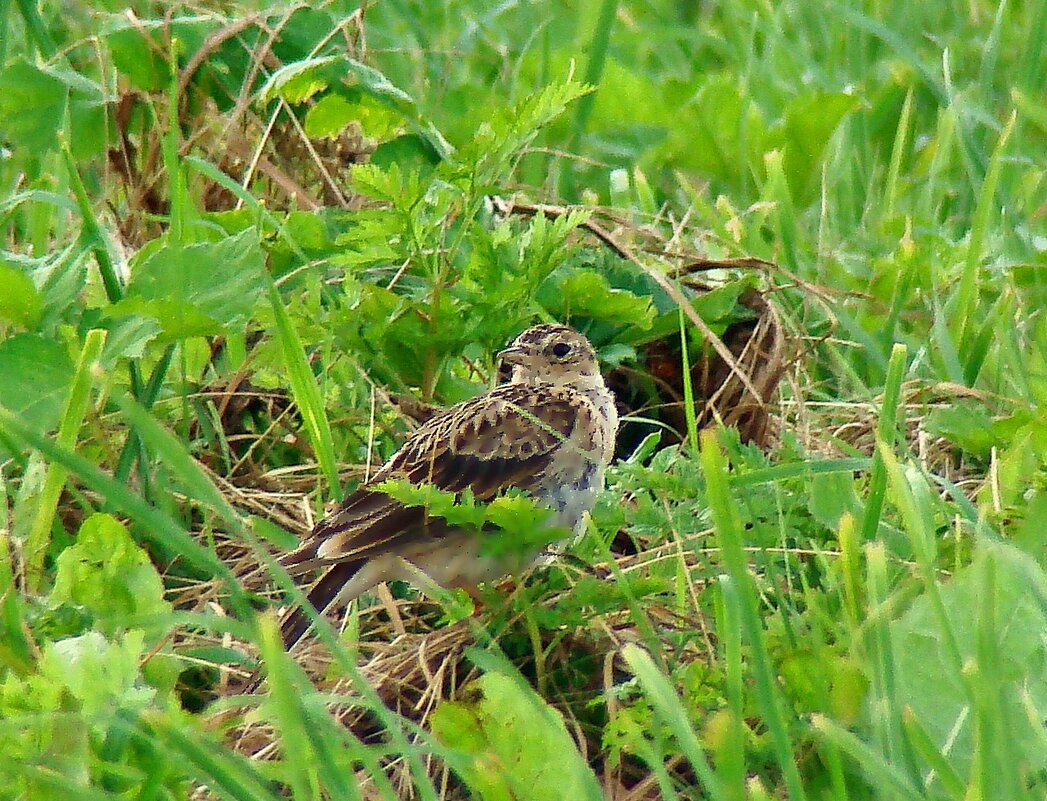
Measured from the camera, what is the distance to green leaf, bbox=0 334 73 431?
13.6 ft

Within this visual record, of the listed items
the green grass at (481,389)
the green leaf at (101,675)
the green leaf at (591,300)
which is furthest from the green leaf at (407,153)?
the green leaf at (101,675)

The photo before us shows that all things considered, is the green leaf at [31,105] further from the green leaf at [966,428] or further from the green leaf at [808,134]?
the green leaf at [966,428]

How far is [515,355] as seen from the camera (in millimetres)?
4754

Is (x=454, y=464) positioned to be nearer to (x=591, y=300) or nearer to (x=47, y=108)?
(x=591, y=300)

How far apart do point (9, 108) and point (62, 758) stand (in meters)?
2.98

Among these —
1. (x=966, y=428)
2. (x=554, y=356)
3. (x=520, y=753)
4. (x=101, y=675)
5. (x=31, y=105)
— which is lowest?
(x=966, y=428)

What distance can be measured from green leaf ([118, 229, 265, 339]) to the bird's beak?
749mm

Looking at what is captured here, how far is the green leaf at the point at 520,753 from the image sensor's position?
299cm

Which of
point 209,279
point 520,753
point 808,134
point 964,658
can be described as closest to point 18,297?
point 209,279

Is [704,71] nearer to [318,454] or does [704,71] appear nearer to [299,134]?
[299,134]

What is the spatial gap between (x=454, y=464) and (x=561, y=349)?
2.12ft

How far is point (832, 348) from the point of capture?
16.9 feet

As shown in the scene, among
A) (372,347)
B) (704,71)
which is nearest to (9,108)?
(372,347)

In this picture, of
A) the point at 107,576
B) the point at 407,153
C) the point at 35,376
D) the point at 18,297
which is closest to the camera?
the point at 107,576
